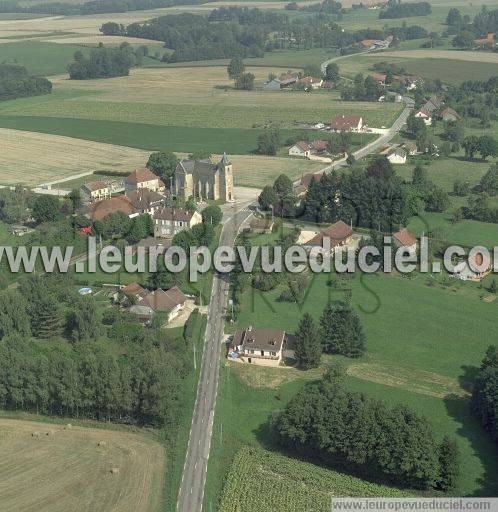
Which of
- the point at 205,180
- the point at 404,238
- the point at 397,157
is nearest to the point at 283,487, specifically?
the point at 404,238

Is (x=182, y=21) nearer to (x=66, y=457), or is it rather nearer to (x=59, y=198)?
(x=59, y=198)

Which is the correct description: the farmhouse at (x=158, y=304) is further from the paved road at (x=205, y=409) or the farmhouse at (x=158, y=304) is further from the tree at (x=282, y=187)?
the tree at (x=282, y=187)

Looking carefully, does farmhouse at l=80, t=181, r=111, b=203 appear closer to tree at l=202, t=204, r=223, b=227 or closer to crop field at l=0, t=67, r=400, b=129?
tree at l=202, t=204, r=223, b=227

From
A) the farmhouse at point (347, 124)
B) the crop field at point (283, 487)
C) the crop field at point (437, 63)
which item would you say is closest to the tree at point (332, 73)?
the crop field at point (437, 63)

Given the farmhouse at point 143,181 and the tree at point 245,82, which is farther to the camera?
the tree at point 245,82

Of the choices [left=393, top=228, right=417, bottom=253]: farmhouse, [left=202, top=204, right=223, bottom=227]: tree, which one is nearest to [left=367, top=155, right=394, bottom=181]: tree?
[left=393, top=228, right=417, bottom=253]: farmhouse

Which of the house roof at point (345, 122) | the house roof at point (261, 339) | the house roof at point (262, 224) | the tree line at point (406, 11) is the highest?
the tree line at point (406, 11)

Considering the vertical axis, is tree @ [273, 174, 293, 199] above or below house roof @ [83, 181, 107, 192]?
above

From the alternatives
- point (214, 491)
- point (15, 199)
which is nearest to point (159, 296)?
point (214, 491)

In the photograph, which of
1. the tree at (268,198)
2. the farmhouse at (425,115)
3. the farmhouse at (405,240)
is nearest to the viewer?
the farmhouse at (405,240)
